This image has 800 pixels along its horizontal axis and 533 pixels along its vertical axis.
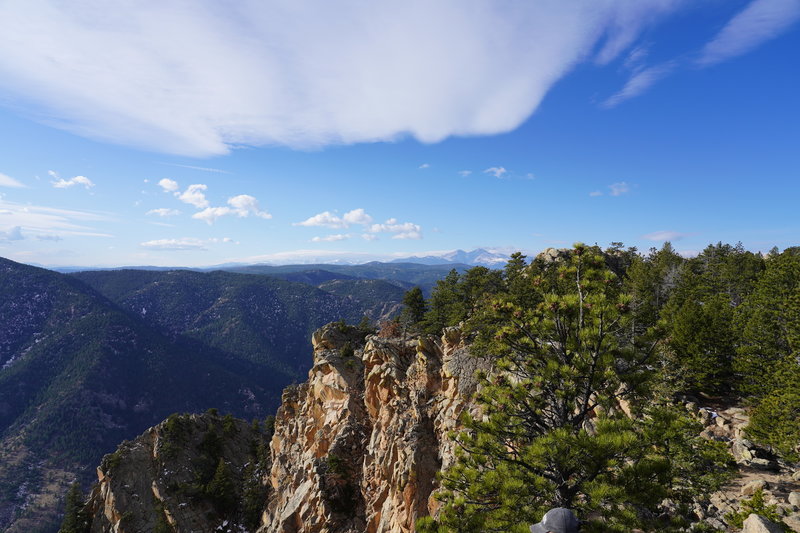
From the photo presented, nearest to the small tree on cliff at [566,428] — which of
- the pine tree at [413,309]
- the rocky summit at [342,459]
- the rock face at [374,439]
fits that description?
the rocky summit at [342,459]

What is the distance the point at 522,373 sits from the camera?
1116 cm

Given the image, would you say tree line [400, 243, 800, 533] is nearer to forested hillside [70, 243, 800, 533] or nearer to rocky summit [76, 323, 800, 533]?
forested hillside [70, 243, 800, 533]

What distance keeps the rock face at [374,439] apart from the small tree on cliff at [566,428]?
62.1 ft

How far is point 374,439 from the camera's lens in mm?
37844

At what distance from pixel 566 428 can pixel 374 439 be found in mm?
32619

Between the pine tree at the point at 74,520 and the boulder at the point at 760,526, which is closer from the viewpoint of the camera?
the boulder at the point at 760,526

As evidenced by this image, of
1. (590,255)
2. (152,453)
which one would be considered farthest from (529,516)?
(152,453)

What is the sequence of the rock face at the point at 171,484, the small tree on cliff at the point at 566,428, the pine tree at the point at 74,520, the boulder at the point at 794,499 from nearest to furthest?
the small tree on cliff at the point at 566,428
the boulder at the point at 794,499
the rock face at the point at 171,484
the pine tree at the point at 74,520

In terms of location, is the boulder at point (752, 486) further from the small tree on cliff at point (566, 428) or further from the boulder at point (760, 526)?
the small tree on cliff at point (566, 428)

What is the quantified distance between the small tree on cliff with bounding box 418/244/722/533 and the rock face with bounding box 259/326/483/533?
62.1ft

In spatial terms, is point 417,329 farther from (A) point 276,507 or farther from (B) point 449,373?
(A) point 276,507

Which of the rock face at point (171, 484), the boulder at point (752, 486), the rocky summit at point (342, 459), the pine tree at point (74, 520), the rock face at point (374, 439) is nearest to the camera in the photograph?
the boulder at point (752, 486)

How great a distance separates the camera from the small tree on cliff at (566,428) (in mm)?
8789

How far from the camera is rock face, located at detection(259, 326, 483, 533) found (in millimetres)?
31453
